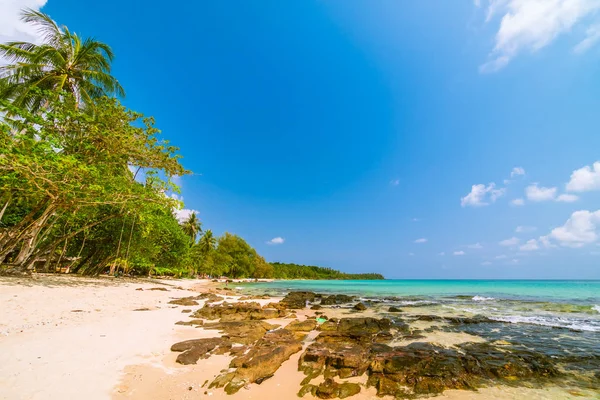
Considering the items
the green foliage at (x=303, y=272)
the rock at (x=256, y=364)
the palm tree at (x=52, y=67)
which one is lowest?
the rock at (x=256, y=364)

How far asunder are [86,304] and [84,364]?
787 cm

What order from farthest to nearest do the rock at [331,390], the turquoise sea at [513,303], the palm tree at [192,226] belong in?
the palm tree at [192,226]
the turquoise sea at [513,303]
the rock at [331,390]

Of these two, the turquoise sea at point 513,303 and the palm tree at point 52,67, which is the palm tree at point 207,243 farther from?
the palm tree at point 52,67

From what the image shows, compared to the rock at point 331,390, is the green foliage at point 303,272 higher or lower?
higher

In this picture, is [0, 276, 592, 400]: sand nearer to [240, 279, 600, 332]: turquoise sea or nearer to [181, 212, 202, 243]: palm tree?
[240, 279, 600, 332]: turquoise sea

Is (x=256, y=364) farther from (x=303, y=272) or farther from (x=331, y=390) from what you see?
(x=303, y=272)

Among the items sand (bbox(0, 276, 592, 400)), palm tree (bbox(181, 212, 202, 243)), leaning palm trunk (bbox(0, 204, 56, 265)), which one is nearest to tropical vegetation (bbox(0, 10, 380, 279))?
leaning palm trunk (bbox(0, 204, 56, 265))

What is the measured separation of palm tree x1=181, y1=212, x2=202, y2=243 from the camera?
2576 inches

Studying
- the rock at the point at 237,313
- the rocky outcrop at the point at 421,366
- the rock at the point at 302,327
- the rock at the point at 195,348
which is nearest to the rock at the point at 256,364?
the rocky outcrop at the point at 421,366

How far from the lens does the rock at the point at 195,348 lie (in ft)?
21.6

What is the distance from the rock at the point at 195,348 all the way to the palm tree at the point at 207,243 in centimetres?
6308

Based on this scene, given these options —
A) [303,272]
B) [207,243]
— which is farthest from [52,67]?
[303,272]

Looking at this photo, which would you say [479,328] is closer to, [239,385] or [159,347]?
[239,385]

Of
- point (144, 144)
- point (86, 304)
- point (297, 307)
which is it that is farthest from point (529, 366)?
point (144, 144)
